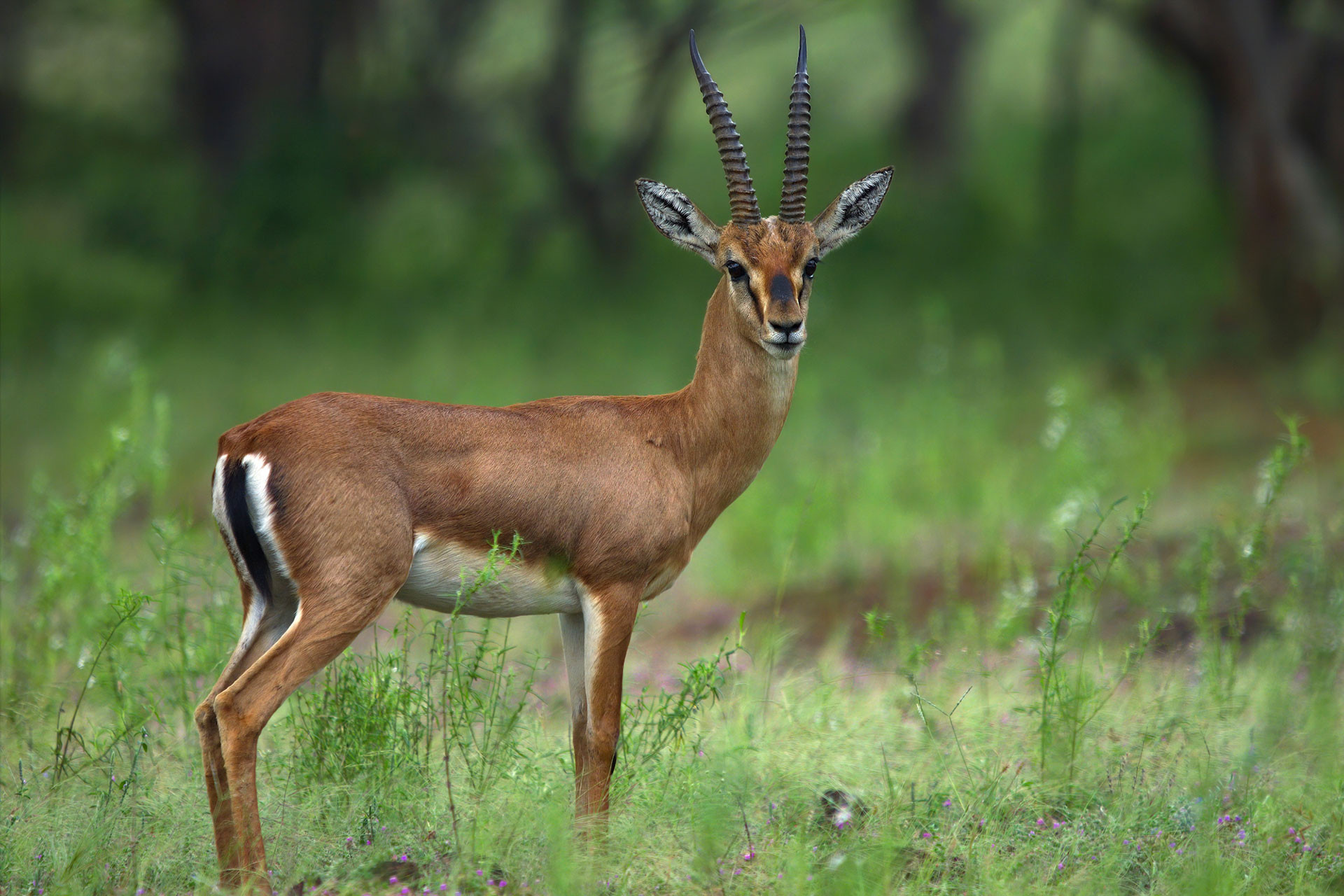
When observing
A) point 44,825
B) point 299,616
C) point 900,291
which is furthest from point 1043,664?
point 900,291

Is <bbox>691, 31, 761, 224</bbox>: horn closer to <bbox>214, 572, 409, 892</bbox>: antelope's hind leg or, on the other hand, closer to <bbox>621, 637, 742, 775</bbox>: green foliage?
<bbox>621, 637, 742, 775</bbox>: green foliage

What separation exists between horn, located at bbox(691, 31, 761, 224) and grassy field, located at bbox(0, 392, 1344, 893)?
158 cm

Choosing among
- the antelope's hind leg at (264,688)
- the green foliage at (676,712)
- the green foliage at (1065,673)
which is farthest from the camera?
the green foliage at (1065,673)

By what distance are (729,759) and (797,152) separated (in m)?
2.22

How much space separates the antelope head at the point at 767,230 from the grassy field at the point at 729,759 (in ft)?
3.66

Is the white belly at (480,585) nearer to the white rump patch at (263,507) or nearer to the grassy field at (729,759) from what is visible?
the grassy field at (729,759)

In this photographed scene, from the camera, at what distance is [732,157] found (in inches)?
206

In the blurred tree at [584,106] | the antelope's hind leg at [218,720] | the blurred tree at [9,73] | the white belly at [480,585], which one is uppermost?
the blurred tree at [9,73]

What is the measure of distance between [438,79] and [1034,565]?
36.7 feet

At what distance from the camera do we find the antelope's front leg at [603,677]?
473cm

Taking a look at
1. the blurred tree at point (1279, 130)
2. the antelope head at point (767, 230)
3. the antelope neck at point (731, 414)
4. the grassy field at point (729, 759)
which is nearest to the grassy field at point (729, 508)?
the grassy field at point (729, 759)

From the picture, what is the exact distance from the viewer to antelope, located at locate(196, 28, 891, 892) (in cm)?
433

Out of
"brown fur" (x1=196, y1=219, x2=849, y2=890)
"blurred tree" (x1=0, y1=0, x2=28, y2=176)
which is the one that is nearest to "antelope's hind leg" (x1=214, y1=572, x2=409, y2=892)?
"brown fur" (x1=196, y1=219, x2=849, y2=890)

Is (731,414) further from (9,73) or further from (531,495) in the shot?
→ (9,73)
